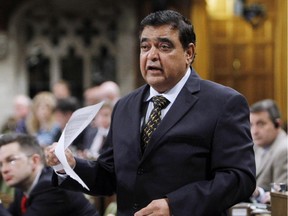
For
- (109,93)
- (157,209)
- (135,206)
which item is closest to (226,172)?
(157,209)

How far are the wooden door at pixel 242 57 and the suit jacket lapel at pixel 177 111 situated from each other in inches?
398

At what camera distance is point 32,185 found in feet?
13.8

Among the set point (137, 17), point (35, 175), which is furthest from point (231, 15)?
point (35, 175)

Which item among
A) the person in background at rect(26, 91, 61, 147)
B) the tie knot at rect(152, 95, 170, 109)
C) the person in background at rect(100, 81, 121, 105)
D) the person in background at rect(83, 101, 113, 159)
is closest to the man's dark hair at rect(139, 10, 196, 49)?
the tie knot at rect(152, 95, 170, 109)

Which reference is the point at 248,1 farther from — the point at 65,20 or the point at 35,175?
the point at 35,175

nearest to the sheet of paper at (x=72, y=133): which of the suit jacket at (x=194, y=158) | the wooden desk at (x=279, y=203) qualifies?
the suit jacket at (x=194, y=158)

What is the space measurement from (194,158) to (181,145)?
72mm

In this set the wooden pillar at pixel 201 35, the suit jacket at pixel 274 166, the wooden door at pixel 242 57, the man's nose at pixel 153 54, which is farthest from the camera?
the wooden door at pixel 242 57

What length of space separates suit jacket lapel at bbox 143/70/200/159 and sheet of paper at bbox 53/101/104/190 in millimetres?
298

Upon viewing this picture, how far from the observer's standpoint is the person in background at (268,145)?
5211 mm

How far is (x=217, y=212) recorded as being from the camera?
2713mm

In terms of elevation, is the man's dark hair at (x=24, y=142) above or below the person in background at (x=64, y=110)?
above

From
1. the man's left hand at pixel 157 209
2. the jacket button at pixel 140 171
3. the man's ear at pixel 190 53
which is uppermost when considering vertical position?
the man's ear at pixel 190 53

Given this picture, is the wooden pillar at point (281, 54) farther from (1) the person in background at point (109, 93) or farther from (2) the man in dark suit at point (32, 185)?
(2) the man in dark suit at point (32, 185)
